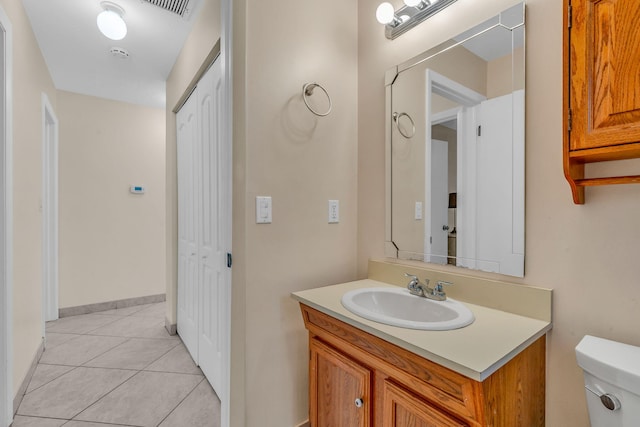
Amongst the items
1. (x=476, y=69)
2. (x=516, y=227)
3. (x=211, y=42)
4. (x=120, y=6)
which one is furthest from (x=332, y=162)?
(x=120, y=6)

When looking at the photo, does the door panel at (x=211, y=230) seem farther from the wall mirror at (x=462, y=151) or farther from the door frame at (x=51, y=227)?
the door frame at (x=51, y=227)

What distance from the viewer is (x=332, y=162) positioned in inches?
63.0

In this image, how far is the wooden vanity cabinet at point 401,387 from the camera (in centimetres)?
80

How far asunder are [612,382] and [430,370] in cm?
42

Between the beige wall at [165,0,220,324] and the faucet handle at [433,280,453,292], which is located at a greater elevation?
the beige wall at [165,0,220,324]

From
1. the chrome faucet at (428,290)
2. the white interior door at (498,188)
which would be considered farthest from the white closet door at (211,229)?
the white interior door at (498,188)

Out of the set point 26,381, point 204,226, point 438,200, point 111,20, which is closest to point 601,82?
point 438,200

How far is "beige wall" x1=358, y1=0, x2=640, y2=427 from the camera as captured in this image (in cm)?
88

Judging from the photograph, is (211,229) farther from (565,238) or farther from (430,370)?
(565,238)

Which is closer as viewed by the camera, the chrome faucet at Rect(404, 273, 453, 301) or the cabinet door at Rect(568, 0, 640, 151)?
the cabinet door at Rect(568, 0, 640, 151)

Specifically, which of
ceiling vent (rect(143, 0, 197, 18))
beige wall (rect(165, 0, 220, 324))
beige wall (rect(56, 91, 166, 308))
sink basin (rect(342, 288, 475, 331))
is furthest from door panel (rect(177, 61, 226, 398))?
beige wall (rect(56, 91, 166, 308))

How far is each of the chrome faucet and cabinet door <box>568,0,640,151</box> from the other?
2.17 ft

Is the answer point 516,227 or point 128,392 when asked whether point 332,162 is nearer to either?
point 516,227

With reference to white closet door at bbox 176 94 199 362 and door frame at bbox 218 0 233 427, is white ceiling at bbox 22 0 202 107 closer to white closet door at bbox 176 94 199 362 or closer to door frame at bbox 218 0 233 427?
white closet door at bbox 176 94 199 362
